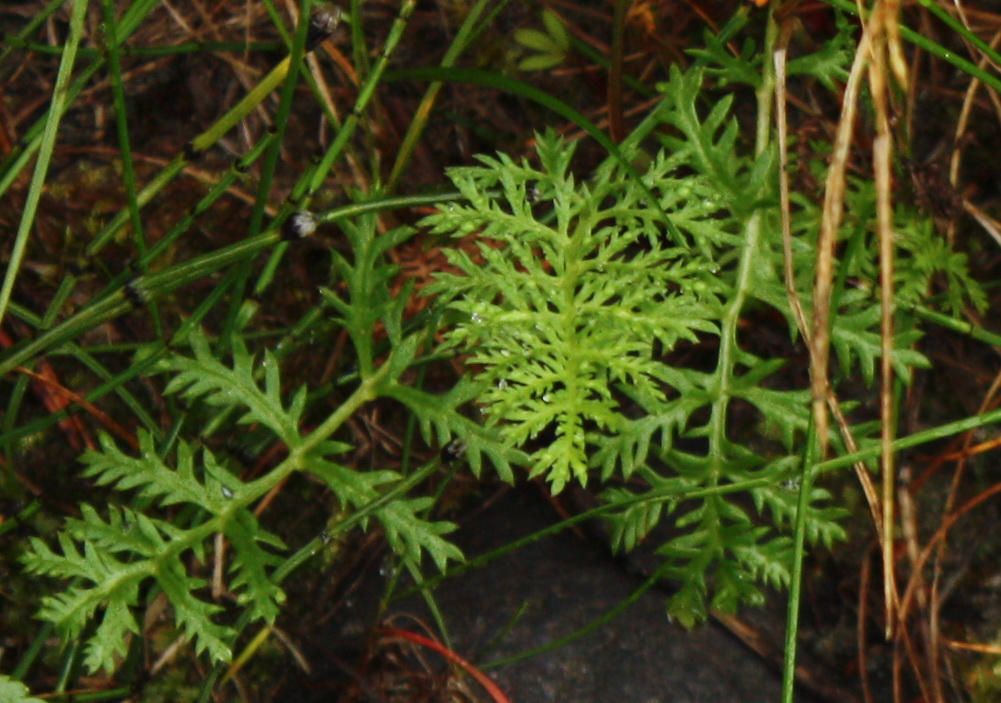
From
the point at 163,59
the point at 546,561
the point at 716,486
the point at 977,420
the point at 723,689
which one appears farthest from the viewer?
the point at 163,59

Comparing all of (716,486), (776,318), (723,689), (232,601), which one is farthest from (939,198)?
(232,601)

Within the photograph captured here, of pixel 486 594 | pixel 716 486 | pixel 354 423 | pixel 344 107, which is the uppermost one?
pixel 344 107

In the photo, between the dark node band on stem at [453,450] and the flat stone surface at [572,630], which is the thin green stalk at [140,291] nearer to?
the dark node band on stem at [453,450]

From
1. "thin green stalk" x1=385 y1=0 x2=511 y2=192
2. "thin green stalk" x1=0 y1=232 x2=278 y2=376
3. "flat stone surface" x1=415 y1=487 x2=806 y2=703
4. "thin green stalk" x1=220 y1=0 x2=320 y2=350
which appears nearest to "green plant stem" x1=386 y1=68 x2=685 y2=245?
"thin green stalk" x1=385 y1=0 x2=511 y2=192

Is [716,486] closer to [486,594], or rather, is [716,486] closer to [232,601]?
[486,594]

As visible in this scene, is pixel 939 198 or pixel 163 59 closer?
pixel 939 198

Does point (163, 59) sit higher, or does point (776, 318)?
point (163, 59)

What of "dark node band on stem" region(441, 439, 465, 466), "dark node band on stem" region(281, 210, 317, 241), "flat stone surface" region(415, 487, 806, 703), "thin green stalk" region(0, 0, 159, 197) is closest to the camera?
"dark node band on stem" region(281, 210, 317, 241)

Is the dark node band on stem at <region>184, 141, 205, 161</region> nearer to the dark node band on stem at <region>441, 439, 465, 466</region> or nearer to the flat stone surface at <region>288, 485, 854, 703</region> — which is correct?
the dark node band on stem at <region>441, 439, 465, 466</region>

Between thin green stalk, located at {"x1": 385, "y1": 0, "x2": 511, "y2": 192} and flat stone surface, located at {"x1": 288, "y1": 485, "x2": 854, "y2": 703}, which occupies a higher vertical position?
thin green stalk, located at {"x1": 385, "y1": 0, "x2": 511, "y2": 192}
